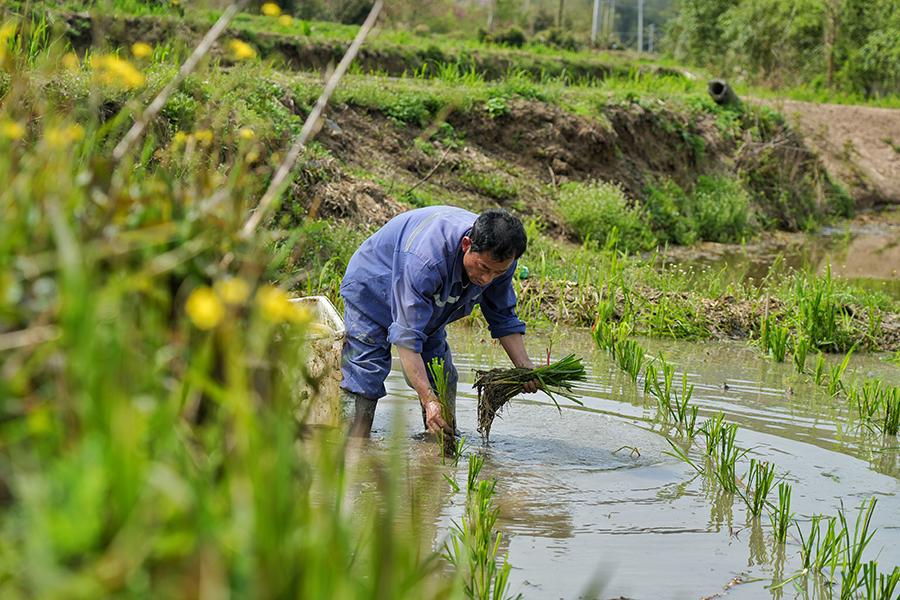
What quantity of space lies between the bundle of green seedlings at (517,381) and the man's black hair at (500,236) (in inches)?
29.7

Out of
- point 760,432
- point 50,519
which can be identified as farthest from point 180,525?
point 760,432

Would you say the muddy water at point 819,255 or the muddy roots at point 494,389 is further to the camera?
the muddy water at point 819,255

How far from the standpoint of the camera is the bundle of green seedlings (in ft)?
19.0

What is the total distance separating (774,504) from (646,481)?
0.65 m

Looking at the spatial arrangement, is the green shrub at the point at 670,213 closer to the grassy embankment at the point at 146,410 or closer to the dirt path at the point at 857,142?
the dirt path at the point at 857,142

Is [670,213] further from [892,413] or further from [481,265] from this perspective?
[481,265]

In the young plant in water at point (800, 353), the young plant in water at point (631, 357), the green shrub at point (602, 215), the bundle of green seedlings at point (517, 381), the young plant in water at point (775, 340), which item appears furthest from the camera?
the green shrub at point (602, 215)

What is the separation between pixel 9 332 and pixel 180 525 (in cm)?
53

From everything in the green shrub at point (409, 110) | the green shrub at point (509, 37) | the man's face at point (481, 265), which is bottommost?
the man's face at point (481, 265)

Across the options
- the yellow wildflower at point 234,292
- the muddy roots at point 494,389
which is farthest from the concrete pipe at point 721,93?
the yellow wildflower at point 234,292

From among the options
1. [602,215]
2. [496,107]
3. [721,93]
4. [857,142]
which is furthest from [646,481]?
[857,142]

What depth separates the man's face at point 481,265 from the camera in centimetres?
524

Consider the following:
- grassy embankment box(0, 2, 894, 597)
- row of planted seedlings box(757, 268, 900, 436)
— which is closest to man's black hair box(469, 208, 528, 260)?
grassy embankment box(0, 2, 894, 597)

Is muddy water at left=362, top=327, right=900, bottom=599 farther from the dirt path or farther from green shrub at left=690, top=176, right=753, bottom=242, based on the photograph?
the dirt path
